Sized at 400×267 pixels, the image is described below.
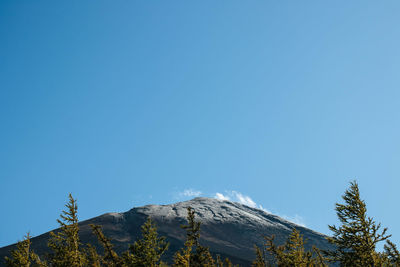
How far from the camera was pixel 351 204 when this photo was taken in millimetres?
20812

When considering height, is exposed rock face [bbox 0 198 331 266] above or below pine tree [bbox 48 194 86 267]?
above

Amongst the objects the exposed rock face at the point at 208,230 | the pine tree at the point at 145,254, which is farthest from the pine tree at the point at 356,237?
the exposed rock face at the point at 208,230

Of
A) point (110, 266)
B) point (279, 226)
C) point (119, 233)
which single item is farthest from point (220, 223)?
point (110, 266)

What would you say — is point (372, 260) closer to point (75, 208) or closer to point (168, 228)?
point (75, 208)

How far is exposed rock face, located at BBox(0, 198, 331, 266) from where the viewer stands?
444 ft

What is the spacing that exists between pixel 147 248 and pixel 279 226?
173865 millimetres

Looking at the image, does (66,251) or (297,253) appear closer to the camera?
(66,251)

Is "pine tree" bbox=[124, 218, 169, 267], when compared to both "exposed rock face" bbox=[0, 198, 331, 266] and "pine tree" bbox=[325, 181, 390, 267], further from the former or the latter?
"exposed rock face" bbox=[0, 198, 331, 266]

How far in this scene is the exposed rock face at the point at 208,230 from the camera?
444 ft

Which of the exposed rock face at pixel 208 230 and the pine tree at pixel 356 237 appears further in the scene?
the exposed rock face at pixel 208 230

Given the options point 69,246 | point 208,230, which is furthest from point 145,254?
point 208,230

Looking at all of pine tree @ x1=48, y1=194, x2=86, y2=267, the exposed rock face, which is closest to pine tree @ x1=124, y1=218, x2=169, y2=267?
pine tree @ x1=48, y1=194, x2=86, y2=267

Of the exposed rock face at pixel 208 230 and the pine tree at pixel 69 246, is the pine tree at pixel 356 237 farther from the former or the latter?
the exposed rock face at pixel 208 230

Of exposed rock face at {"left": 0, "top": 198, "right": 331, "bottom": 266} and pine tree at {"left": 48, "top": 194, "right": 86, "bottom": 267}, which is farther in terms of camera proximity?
exposed rock face at {"left": 0, "top": 198, "right": 331, "bottom": 266}
